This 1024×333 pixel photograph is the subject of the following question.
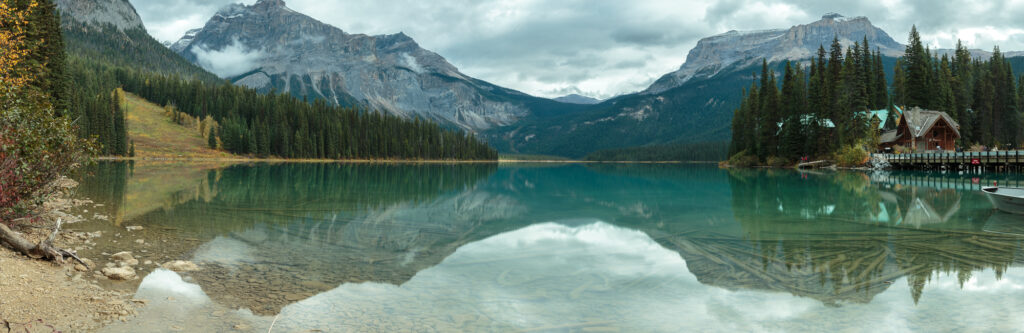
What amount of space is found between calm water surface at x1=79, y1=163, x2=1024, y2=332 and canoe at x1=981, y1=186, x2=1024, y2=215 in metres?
0.60

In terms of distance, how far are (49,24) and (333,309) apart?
58.2 meters

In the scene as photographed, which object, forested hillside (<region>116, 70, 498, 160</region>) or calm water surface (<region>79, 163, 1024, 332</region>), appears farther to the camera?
forested hillside (<region>116, 70, 498, 160</region>)

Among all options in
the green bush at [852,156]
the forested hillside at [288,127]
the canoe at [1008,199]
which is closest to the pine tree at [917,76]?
the green bush at [852,156]

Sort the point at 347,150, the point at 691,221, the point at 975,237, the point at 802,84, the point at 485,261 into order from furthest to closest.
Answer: the point at 347,150
the point at 802,84
the point at 691,221
the point at 975,237
the point at 485,261

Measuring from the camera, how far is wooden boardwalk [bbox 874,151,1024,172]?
5559 cm

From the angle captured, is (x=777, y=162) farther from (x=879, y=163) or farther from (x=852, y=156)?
(x=879, y=163)

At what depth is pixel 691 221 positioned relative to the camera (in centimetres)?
2138

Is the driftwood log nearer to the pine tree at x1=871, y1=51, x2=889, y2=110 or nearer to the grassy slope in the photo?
the pine tree at x1=871, y1=51, x2=889, y2=110

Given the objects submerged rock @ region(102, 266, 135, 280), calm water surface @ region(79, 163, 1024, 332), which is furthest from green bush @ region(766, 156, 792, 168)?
submerged rock @ region(102, 266, 135, 280)

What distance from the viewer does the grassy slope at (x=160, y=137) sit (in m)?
125

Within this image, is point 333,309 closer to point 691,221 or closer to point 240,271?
point 240,271

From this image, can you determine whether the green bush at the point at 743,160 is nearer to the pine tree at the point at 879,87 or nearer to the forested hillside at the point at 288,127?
the pine tree at the point at 879,87

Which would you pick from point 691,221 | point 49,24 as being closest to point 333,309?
point 691,221

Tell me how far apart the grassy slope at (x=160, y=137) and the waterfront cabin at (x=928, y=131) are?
148 meters
